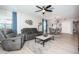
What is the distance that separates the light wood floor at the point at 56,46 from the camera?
1802 millimetres

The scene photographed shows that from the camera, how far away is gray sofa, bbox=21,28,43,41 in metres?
1.83

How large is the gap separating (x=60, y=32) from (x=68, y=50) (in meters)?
0.36

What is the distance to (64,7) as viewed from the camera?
182 cm

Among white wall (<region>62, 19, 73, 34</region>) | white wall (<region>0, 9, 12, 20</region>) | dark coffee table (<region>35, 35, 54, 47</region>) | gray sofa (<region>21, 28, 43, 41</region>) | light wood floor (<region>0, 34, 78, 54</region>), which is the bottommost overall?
light wood floor (<region>0, 34, 78, 54</region>)

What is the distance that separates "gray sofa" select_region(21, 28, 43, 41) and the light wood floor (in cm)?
8

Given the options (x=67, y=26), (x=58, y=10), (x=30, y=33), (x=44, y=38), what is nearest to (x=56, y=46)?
(x=44, y=38)

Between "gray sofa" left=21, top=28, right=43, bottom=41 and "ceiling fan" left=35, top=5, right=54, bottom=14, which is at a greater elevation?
"ceiling fan" left=35, top=5, right=54, bottom=14

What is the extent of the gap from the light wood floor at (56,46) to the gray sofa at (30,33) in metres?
0.08

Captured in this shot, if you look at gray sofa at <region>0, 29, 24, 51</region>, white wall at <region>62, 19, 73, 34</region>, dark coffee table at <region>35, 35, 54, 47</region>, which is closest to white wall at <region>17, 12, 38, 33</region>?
gray sofa at <region>0, 29, 24, 51</region>

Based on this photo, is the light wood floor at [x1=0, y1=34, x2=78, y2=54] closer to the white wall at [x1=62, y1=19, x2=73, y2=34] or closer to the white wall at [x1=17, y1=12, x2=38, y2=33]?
the white wall at [x1=62, y1=19, x2=73, y2=34]

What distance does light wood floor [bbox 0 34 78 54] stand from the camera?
1802mm

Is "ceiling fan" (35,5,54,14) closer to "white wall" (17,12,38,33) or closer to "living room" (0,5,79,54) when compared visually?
"living room" (0,5,79,54)

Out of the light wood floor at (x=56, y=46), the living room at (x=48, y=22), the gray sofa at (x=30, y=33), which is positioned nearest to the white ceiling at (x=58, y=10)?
the living room at (x=48, y=22)

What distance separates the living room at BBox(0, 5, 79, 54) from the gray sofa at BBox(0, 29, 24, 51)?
2.5 inches
